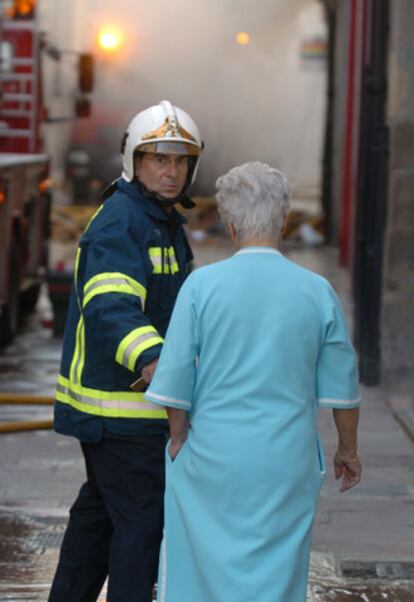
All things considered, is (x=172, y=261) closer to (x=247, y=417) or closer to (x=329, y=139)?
(x=247, y=417)

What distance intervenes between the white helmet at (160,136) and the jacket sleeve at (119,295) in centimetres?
27

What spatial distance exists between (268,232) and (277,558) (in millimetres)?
865

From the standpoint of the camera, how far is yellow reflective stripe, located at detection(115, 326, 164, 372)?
455cm

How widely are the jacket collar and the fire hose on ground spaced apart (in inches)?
168

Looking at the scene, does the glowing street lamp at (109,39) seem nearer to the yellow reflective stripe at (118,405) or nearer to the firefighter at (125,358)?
the firefighter at (125,358)

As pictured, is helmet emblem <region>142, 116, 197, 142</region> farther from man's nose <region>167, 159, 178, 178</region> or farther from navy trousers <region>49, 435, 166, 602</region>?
navy trousers <region>49, 435, 166, 602</region>

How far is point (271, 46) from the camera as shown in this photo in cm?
3375

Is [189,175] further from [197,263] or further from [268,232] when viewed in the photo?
[197,263]

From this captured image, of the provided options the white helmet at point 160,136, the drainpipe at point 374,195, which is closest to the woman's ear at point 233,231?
the white helmet at point 160,136

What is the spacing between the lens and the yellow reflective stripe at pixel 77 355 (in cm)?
486

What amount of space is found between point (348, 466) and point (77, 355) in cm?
98

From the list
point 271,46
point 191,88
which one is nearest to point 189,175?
point 191,88

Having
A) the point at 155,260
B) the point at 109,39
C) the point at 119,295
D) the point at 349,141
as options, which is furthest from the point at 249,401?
the point at 109,39

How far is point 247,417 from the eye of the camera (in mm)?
4090
